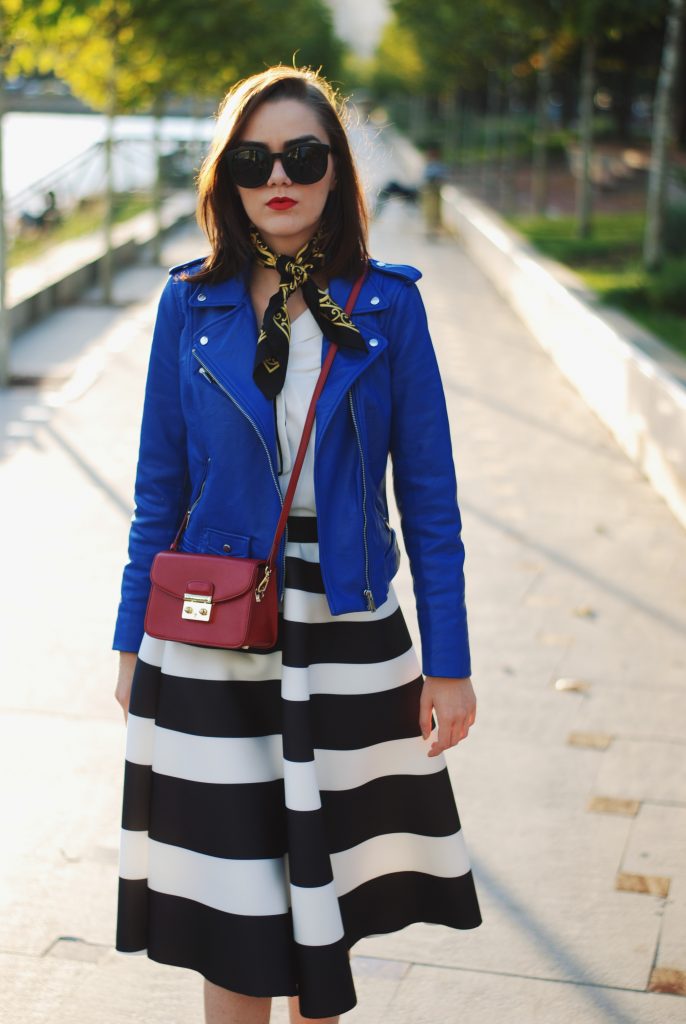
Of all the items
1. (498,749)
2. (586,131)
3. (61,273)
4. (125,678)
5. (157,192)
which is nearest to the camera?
(125,678)

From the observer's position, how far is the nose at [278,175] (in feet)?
7.59

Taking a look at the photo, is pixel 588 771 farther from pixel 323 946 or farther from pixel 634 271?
pixel 634 271

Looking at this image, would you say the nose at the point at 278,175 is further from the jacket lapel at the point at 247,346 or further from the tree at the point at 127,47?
the tree at the point at 127,47

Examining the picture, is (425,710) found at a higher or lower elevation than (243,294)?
lower

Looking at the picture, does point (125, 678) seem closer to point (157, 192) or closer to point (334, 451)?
point (334, 451)

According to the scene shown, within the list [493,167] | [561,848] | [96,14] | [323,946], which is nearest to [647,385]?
[561,848]

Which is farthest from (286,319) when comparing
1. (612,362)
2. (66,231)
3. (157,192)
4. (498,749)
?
(157,192)

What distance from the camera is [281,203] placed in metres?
2.34

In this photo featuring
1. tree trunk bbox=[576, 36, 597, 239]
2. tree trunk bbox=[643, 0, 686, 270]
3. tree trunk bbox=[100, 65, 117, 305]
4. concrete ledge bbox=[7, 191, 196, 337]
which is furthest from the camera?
tree trunk bbox=[576, 36, 597, 239]

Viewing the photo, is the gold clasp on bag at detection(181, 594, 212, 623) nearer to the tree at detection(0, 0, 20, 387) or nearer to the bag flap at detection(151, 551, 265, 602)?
the bag flap at detection(151, 551, 265, 602)

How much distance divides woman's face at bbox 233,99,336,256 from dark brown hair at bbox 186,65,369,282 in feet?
0.06

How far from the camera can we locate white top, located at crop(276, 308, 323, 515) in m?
2.30

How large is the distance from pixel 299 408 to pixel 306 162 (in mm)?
410

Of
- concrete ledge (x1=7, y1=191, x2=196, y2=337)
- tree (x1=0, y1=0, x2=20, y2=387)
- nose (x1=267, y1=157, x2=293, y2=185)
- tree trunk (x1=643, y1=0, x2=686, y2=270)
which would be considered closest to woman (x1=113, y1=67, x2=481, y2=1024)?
nose (x1=267, y1=157, x2=293, y2=185)
